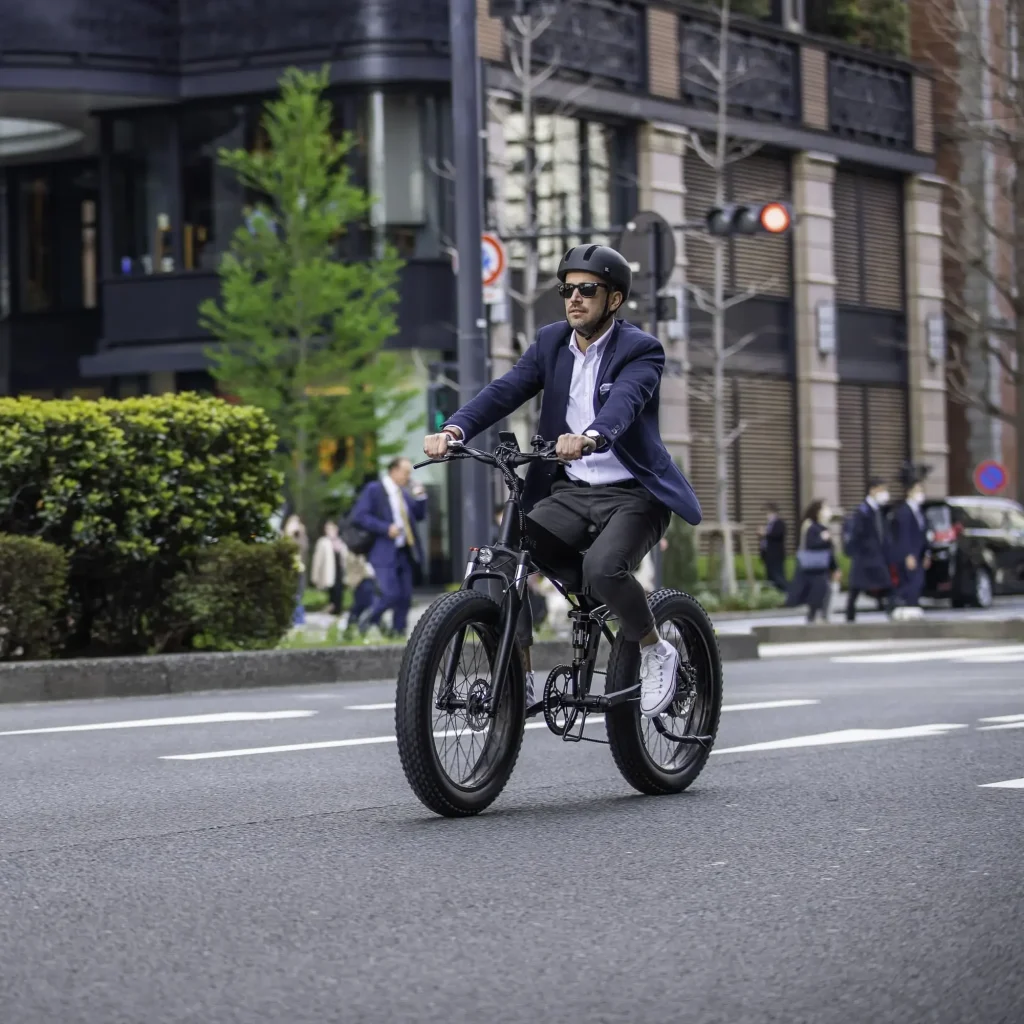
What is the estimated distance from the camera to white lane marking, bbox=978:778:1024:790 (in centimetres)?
808

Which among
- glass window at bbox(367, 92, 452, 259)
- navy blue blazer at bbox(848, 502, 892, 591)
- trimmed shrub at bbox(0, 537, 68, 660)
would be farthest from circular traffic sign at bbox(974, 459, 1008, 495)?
trimmed shrub at bbox(0, 537, 68, 660)

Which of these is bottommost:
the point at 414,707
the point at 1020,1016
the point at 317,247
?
the point at 1020,1016

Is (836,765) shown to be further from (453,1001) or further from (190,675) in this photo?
(190,675)

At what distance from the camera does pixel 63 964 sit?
481 cm

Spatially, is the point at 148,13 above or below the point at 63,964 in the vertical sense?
above

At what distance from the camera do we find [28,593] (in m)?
14.1

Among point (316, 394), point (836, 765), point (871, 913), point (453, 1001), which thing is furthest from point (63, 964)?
point (316, 394)

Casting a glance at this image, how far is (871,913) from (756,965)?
0.70 metres

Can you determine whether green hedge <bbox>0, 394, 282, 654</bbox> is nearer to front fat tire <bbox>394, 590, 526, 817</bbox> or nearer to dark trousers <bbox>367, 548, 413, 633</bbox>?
dark trousers <bbox>367, 548, 413, 633</bbox>

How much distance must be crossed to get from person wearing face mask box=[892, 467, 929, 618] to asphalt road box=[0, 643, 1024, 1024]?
652 inches

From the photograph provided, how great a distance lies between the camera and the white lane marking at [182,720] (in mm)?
10812

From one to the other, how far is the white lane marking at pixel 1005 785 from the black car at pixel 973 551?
85.5 ft

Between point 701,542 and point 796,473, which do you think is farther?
point 796,473

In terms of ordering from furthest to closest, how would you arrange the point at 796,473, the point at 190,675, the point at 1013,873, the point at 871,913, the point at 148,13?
the point at 796,473 < the point at 148,13 < the point at 190,675 < the point at 1013,873 < the point at 871,913
